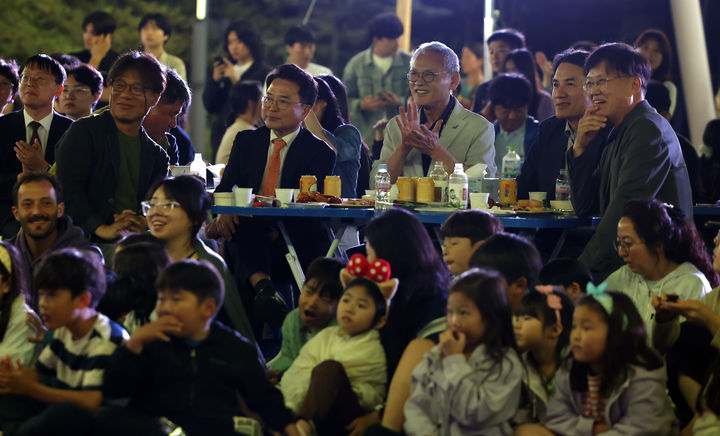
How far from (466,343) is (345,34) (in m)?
9.16

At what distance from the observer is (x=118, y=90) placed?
505 cm

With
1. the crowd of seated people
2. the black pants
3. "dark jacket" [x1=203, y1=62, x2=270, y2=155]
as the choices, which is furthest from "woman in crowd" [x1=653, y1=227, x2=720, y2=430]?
"dark jacket" [x1=203, y1=62, x2=270, y2=155]

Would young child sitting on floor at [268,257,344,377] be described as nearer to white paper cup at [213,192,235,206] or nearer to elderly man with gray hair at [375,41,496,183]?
white paper cup at [213,192,235,206]

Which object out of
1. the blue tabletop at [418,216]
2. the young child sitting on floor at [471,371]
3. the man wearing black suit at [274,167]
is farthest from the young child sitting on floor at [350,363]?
the man wearing black suit at [274,167]

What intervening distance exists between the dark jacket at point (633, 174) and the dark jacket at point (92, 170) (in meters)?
2.10

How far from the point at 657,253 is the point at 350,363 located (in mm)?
1294

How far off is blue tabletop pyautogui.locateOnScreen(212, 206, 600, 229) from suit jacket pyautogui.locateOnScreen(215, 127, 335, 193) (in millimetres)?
439

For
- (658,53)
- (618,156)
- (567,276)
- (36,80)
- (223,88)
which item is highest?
(223,88)

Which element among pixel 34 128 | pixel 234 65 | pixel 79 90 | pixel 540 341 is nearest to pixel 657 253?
pixel 540 341

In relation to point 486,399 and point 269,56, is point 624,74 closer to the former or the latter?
point 486,399

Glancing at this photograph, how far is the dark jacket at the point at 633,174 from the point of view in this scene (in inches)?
185

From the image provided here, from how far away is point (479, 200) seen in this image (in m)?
5.25

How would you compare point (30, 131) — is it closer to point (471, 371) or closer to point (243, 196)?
point (243, 196)

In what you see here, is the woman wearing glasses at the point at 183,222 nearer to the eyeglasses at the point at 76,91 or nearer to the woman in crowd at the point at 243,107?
the eyeglasses at the point at 76,91
